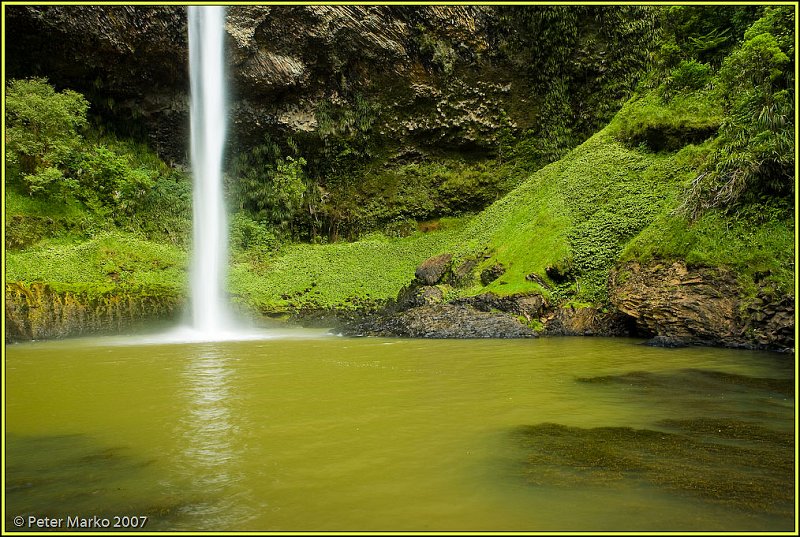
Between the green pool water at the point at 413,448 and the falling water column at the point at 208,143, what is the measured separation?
15.0 metres

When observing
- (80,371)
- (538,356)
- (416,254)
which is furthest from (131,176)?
(538,356)

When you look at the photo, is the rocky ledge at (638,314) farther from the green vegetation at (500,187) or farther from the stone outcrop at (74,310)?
the stone outcrop at (74,310)

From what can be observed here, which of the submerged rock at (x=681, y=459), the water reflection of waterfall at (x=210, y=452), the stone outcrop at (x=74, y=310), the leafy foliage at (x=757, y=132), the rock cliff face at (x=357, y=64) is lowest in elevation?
the submerged rock at (x=681, y=459)

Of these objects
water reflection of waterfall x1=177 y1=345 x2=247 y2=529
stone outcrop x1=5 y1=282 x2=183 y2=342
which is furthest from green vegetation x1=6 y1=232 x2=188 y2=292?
water reflection of waterfall x1=177 y1=345 x2=247 y2=529

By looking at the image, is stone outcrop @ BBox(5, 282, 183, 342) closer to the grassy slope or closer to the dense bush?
the grassy slope

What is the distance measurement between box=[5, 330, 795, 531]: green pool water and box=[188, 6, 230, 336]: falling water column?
1504 centimetres

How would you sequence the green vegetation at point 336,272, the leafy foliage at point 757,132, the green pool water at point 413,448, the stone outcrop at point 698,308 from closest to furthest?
the green pool water at point 413,448
the stone outcrop at point 698,308
the leafy foliage at point 757,132
the green vegetation at point 336,272

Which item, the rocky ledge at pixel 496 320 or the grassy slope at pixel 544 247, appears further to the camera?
the rocky ledge at pixel 496 320

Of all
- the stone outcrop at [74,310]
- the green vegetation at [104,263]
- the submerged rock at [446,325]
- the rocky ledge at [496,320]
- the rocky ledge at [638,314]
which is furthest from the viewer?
the green vegetation at [104,263]

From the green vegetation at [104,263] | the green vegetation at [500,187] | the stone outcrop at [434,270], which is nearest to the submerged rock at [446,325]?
the green vegetation at [500,187]

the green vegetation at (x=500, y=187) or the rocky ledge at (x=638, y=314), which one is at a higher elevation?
the green vegetation at (x=500, y=187)

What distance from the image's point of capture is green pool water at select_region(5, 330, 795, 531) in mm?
2846

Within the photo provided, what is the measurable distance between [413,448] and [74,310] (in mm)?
15783

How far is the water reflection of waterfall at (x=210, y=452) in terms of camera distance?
9.55 ft
